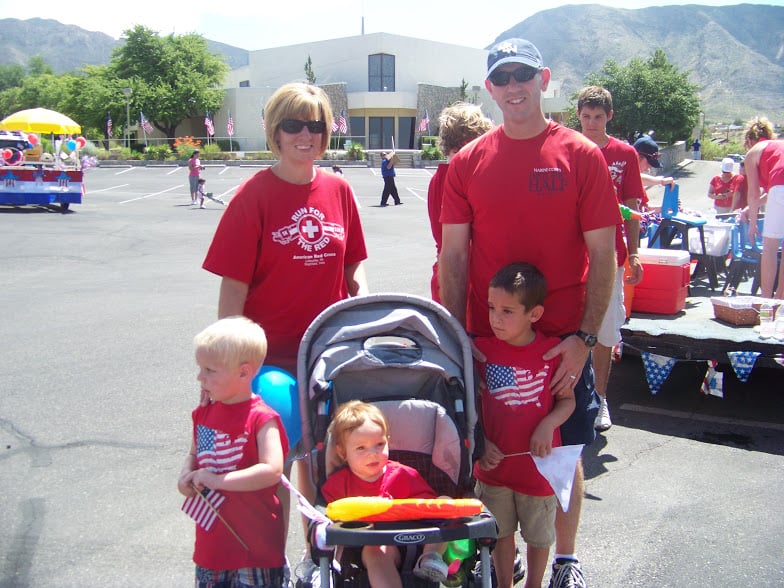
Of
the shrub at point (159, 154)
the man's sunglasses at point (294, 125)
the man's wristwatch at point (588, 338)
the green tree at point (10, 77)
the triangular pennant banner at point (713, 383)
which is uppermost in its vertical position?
the green tree at point (10, 77)

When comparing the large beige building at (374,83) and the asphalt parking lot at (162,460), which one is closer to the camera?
the asphalt parking lot at (162,460)

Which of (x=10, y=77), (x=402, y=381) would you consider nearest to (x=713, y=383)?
(x=402, y=381)

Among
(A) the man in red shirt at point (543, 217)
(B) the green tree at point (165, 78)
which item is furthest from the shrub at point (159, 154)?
(A) the man in red shirt at point (543, 217)

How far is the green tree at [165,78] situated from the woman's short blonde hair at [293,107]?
59.6 meters

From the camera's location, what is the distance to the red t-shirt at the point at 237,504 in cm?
252

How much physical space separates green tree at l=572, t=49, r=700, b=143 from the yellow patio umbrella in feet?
105

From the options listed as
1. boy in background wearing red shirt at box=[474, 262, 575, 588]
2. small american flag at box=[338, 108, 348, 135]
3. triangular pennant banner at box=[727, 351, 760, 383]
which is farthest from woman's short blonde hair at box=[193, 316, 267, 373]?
small american flag at box=[338, 108, 348, 135]

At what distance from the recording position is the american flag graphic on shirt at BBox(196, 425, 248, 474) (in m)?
2.54

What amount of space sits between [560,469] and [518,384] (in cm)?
38

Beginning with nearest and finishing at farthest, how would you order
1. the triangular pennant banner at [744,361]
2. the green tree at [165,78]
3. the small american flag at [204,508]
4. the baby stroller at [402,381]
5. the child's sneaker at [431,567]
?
1. the child's sneaker at [431,567]
2. the small american flag at [204,508]
3. the baby stroller at [402,381]
4. the triangular pennant banner at [744,361]
5. the green tree at [165,78]

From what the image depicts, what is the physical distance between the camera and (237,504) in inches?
99.7

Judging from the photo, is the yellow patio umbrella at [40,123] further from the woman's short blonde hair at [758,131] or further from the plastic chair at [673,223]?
the woman's short blonde hair at [758,131]

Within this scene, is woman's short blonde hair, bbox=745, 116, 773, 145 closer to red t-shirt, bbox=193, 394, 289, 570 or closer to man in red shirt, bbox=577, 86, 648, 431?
man in red shirt, bbox=577, 86, 648, 431

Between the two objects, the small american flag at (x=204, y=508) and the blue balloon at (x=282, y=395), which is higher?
the blue balloon at (x=282, y=395)
